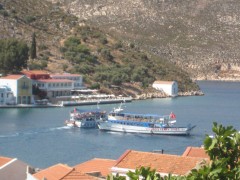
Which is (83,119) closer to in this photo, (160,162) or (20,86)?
(20,86)

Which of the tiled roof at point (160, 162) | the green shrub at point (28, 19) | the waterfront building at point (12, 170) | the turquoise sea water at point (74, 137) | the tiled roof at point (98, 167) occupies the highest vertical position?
the green shrub at point (28, 19)

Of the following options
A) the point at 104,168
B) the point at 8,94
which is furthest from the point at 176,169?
the point at 8,94

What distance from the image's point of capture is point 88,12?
141m

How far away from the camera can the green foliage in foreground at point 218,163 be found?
620cm

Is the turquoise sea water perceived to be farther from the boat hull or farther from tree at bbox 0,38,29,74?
tree at bbox 0,38,29,74

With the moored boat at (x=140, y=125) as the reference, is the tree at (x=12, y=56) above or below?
above

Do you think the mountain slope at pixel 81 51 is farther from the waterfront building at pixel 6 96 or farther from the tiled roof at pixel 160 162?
the tiled roof at pixel 160 162

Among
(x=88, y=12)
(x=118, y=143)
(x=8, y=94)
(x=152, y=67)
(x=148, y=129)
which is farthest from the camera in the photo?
(x=88, y=12)

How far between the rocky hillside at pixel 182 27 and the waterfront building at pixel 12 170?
11101cm

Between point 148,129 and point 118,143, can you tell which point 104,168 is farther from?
point 148,129


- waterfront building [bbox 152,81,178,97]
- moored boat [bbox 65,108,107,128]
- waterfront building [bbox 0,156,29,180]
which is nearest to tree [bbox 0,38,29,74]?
waterfront building [bbox 152,81,178,97]

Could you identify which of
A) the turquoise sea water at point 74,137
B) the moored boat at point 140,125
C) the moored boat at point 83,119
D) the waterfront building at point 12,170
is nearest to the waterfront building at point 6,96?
the turquoise sea water at point 74,137

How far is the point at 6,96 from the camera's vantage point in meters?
58.1

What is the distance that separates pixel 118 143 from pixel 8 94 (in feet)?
77.4
